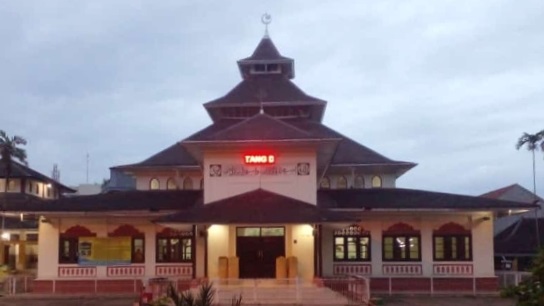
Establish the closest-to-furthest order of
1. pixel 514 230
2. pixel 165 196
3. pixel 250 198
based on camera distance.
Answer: pixel 250 198
pixel 165 196
pixel 514 230

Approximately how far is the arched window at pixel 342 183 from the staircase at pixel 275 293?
12459mm

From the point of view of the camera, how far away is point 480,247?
102 feet

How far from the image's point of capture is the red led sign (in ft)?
94.7

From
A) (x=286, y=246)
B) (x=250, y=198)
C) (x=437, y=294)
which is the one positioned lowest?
(x=437, y=294)

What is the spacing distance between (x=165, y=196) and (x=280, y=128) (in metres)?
7.84

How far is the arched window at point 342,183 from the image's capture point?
121 ft

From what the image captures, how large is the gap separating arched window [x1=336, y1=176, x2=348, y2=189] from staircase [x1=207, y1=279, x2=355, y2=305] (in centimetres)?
1246

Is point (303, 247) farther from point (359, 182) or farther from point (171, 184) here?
point (171, 184)

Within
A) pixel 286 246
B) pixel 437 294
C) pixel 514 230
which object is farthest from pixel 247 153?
pixel 514 230

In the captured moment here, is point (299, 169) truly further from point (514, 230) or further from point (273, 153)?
point (514, 230)

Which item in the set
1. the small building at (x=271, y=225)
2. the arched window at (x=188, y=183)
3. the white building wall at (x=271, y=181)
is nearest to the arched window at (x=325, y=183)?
the small building at (x=271, y=225)

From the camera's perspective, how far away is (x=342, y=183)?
36875 millimetres

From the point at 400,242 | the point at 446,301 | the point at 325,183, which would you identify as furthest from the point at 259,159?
the point at 446,301

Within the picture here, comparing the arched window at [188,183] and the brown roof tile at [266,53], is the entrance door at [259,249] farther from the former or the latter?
the brown roof tile at [266,53]
